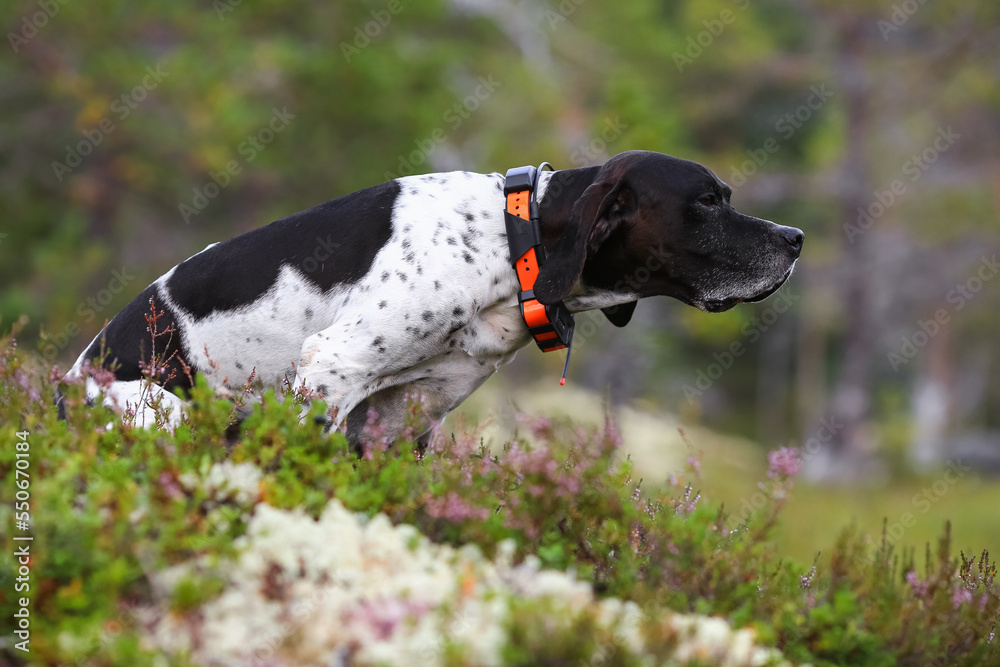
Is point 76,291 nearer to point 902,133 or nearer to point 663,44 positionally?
point 902,133

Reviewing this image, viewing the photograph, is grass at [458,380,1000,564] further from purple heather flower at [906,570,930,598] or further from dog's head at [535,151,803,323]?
purple heather flower at [906,570,930,598]

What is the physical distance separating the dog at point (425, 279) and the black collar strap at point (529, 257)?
0.05 m

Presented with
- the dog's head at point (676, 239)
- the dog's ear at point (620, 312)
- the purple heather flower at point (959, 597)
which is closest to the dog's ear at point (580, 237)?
the dog's head at point (676, 239)

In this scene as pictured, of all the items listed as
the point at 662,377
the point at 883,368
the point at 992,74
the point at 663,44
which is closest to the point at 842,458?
the point at 992,74

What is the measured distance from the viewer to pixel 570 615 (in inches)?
96.0

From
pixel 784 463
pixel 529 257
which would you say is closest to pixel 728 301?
pixel 529 257

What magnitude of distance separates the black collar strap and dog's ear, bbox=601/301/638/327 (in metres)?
0.42

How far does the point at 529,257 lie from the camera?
4.09 m

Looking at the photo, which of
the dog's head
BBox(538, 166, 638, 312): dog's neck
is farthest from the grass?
the dog's head

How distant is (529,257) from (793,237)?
1.25 metres

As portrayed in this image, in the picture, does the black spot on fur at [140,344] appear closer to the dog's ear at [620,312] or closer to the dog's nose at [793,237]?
the dog's ear at [620,312]

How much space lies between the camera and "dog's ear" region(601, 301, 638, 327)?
4.55m

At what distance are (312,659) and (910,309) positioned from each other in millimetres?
34322

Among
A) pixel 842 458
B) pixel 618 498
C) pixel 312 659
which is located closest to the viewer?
pixel 312 659
